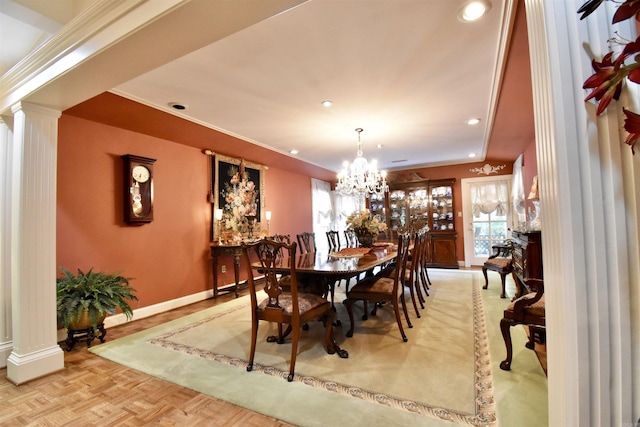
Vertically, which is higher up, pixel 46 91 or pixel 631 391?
pixel 46 91

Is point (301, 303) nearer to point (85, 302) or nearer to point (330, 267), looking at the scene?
point (330, 267)

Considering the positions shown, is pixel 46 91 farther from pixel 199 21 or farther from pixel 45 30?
pixel 199 21

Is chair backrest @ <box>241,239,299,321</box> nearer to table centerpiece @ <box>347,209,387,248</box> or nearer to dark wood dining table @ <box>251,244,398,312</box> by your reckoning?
dark wood dining table @ <box>251,244,398,312</box>

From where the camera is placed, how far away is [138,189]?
3.53 meters

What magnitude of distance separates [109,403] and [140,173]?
8.40 feet

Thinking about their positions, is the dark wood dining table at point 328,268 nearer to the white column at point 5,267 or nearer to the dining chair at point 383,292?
the dining chair at point 383,292

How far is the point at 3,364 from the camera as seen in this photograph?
2.35 meters

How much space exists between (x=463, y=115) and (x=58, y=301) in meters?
4.78

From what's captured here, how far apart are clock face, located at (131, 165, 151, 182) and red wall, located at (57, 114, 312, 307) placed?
149 mm

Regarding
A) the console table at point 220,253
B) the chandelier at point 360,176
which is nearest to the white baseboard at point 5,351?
the console table at point 220,253

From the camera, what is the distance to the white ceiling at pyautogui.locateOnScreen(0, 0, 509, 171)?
193cm

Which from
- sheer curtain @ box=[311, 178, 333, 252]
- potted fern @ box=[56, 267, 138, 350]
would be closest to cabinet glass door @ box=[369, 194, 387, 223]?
sheer curtain @ box=[311, 178, 333, 252]

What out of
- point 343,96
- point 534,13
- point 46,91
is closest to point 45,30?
point 46,91

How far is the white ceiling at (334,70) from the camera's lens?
1.93 metres
